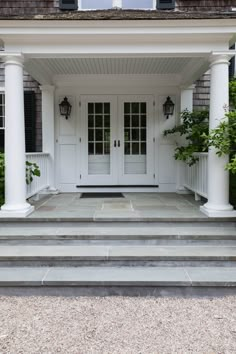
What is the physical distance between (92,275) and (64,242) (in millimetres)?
705

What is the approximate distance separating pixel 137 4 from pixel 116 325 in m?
5.98

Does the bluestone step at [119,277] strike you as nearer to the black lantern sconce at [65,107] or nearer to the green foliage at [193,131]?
the green foliage at [193,131]

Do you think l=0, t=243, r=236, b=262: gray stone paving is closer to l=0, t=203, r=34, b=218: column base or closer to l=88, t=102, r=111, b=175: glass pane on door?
l=0, t=203, r=34, b=218: column base

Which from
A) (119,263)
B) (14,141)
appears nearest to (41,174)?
(14,141)

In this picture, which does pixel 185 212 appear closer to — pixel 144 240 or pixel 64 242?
pixel 144 240

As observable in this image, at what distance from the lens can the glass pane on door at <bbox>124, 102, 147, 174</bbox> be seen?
250 inches

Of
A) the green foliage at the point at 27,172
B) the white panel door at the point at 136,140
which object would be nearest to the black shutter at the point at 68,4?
the white panel door at the point at 136,140

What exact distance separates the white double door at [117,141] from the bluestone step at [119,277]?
10.8ft

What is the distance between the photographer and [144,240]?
3650 mm

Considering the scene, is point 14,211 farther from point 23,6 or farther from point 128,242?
point 23,6

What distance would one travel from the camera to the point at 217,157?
13.4 ft

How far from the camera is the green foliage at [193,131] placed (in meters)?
5.04

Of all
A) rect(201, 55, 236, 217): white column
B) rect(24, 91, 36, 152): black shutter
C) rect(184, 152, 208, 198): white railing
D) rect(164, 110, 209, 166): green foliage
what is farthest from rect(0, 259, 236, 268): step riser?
rect(24, 91, 36, 152): black shutter

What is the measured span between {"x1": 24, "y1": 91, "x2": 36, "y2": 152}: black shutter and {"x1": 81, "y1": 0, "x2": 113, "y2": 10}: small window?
6.62 feet
